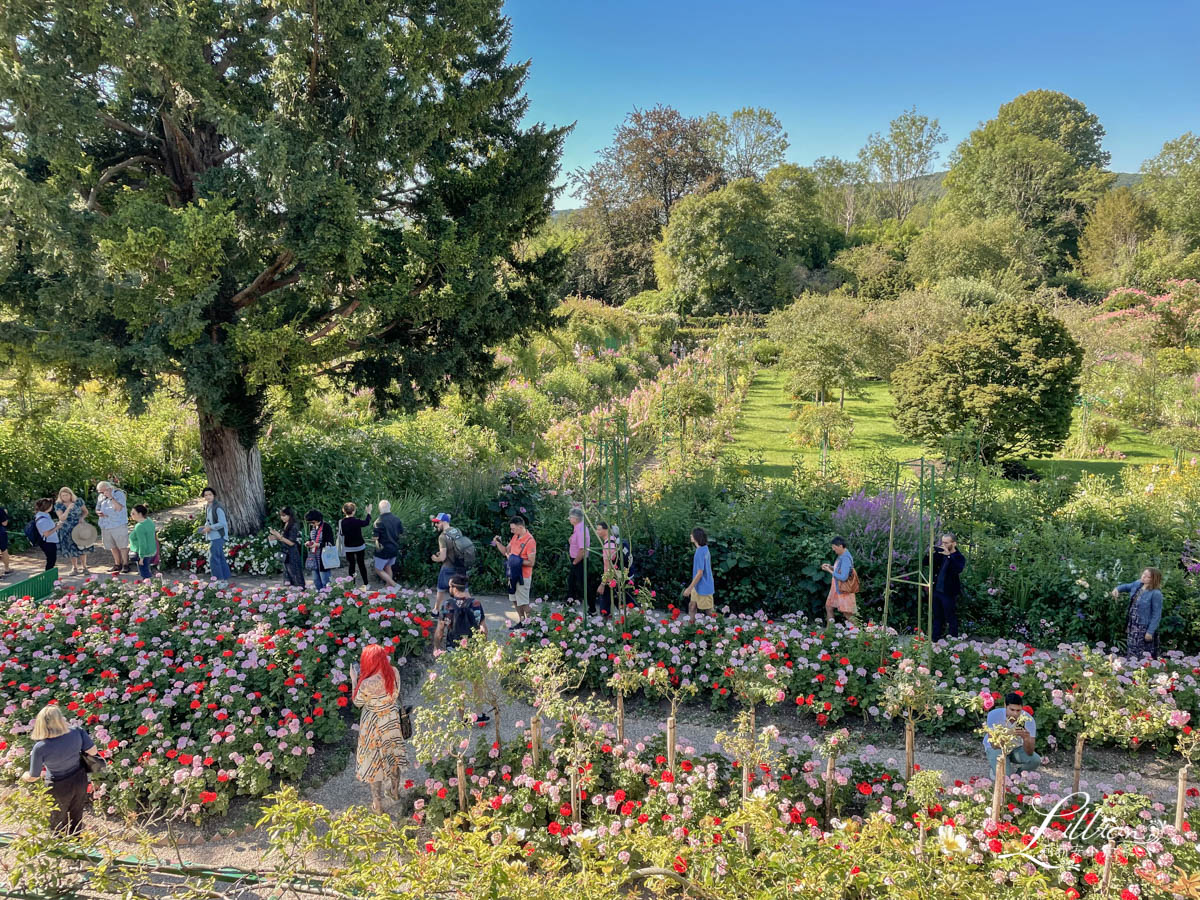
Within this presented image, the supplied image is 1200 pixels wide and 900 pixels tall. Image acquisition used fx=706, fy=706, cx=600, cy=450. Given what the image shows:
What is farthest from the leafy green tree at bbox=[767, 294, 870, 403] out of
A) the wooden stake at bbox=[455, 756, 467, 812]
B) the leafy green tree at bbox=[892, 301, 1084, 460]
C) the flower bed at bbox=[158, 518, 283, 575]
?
the wooden stake at bbox=[455, 756, 467, 812]

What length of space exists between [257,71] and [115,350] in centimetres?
359

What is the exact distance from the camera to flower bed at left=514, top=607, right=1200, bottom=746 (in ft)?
16.9

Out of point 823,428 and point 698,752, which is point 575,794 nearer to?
point 698,752

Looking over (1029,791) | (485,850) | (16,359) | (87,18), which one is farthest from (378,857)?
(87,18)

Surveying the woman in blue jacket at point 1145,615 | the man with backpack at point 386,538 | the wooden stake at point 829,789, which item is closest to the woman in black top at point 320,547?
the man with backpack at point 386,538

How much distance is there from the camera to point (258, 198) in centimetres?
734

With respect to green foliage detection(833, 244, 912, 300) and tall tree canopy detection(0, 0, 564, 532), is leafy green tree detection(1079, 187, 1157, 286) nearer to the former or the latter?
green foliage detection(833, 244, 912, 300)

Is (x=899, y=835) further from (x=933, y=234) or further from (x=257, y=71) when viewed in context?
(x=933, y=234)

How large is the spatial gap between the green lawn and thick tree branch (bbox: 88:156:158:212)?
837cm

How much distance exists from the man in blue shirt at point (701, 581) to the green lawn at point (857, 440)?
354cm

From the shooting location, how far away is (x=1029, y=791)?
4090mm

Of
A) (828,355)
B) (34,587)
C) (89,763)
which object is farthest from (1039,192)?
(89,763)

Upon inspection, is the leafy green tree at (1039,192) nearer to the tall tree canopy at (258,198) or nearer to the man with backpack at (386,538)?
the tall tree canopy at (258,198)

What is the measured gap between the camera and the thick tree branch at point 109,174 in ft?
24.2
